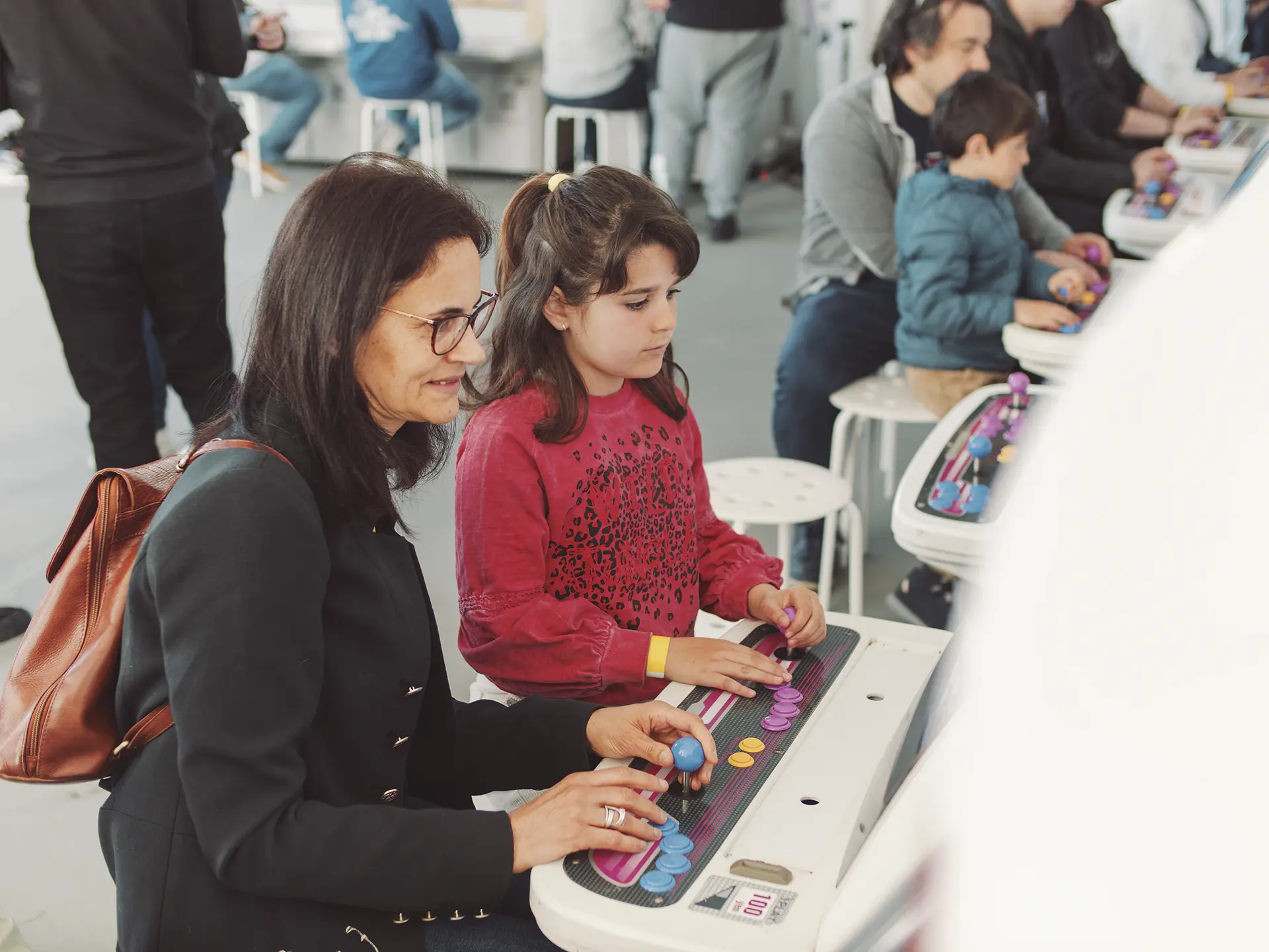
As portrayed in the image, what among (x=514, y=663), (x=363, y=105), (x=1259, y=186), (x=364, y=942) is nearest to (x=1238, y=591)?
(x=1259, y=186)

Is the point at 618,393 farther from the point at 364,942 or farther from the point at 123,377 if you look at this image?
the point at 123,377

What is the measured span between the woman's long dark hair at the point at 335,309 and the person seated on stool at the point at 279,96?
603cm

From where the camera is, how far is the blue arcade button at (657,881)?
963 mm

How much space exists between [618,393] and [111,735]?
0.75 m

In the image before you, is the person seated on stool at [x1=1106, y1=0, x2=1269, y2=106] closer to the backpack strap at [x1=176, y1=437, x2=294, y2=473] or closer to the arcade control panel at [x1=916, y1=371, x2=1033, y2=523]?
the arcade control panel at [x1=916, y1=371, x2=1033, y2=523]

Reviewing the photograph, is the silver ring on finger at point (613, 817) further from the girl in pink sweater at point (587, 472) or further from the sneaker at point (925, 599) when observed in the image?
the sneaker at point (925, 599)

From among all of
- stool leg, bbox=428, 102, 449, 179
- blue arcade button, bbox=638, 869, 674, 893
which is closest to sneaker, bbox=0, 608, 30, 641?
blue arcade button, bbox=638, 869, 674, 893

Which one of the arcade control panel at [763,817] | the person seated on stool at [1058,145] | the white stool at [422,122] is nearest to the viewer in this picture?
the arcade control panel at [763,817]

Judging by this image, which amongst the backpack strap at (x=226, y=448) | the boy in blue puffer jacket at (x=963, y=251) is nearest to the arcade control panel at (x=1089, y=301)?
the boy in blue puffer jacket at (x=963, y=251)

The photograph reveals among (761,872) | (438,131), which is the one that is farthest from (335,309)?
(438,131)

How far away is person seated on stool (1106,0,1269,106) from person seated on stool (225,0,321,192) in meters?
4.22

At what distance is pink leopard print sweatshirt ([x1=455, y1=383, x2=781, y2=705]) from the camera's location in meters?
1.42

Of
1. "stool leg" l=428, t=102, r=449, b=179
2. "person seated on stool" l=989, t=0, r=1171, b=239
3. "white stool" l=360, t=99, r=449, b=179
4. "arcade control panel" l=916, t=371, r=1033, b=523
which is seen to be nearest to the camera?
"arcade control panel" l=916, t=371, r=1033, b=523

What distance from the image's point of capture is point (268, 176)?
6.91 meters
